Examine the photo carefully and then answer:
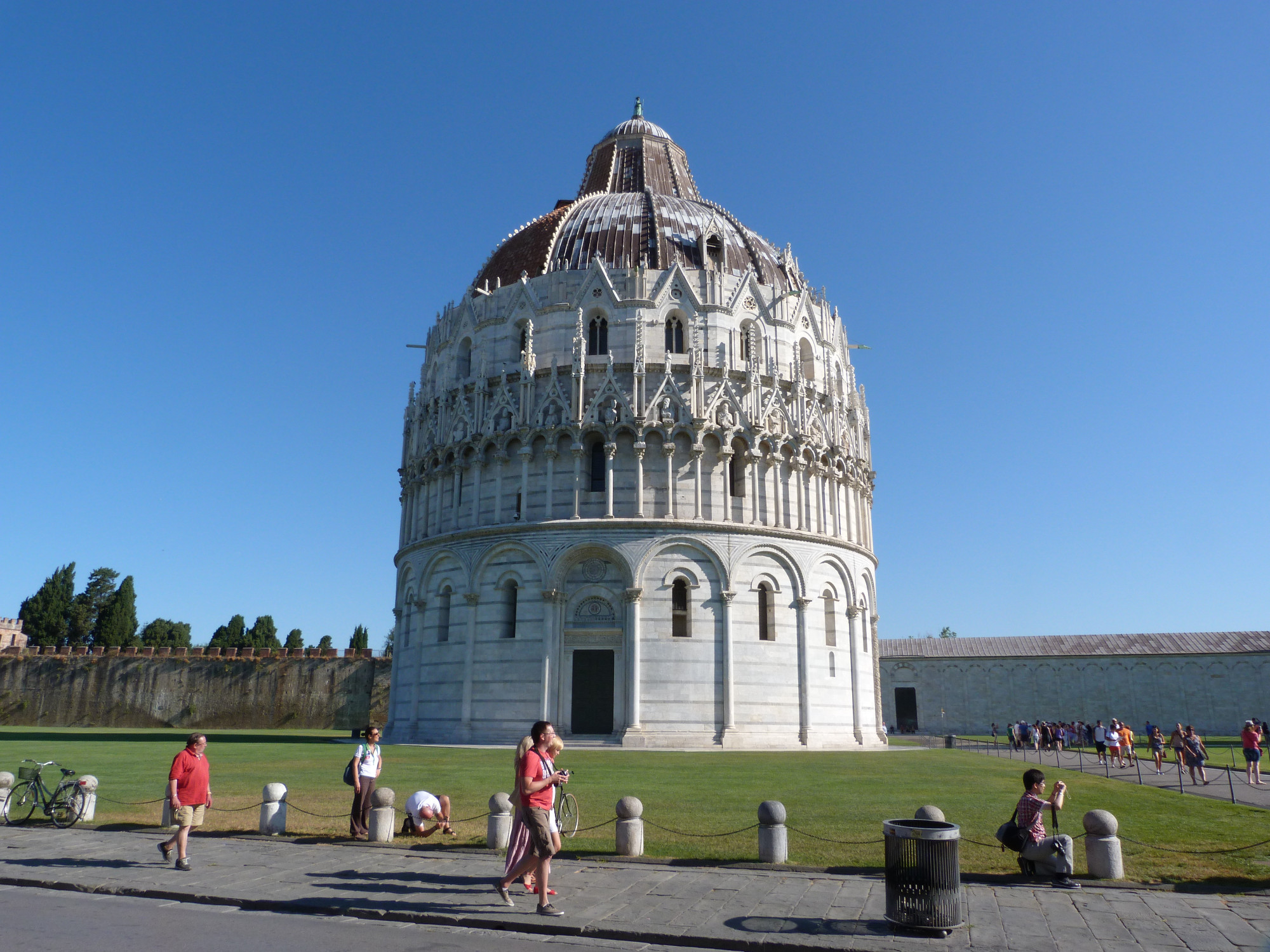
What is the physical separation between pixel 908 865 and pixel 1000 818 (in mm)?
7594

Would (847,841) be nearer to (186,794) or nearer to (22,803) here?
(186,794)

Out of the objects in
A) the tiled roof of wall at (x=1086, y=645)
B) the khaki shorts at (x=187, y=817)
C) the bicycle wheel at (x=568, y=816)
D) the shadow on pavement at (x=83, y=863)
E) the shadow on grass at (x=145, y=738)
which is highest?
the tiled roof of wall at (x=1086, y=645)

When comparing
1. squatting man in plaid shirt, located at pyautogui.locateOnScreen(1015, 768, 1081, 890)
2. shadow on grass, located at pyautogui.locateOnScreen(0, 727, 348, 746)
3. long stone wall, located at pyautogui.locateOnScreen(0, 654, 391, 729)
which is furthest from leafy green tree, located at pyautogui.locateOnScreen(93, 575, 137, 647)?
squatting man in plaid shirt, located at pyautogui.locateOnScreen(1015, 768, 1081, 890)

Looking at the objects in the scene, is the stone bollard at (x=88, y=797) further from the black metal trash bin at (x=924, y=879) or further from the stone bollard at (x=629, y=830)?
the black metal trash bin at (x=924, y=879)

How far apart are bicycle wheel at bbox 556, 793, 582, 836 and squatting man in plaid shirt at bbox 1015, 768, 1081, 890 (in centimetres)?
650

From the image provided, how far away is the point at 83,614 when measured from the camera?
296ft

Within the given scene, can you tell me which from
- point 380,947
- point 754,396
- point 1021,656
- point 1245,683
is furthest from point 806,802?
point 1245,683

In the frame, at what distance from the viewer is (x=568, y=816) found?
14.2 metres

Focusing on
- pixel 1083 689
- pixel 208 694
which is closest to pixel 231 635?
pixel 208 694

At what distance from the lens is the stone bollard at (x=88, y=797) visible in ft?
50.9

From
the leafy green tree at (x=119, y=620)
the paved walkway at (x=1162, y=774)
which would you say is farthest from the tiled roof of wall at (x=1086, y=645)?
the leafy green tree at (x=119, y=620)

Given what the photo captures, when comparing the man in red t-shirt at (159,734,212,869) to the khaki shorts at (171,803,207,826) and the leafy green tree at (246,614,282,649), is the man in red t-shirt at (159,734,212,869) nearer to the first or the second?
the khaki shorts at (171,803,207,826)

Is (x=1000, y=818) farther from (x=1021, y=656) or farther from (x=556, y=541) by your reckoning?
(x=1021, y=656)

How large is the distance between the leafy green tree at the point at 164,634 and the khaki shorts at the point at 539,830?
317 ft
